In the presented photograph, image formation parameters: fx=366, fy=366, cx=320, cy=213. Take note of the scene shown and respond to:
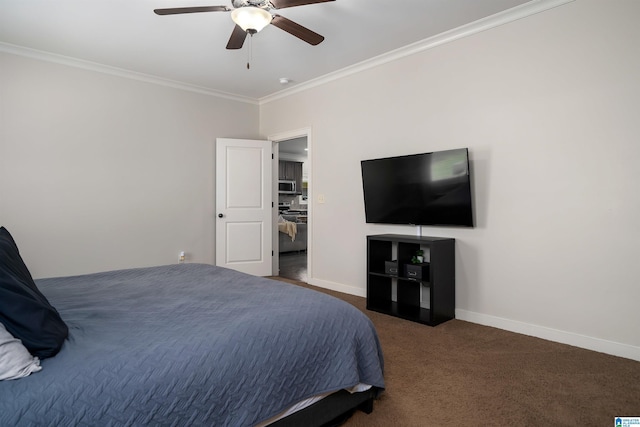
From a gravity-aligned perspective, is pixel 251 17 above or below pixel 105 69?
below

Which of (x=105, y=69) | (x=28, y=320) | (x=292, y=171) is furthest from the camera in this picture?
(x=292, y=171)

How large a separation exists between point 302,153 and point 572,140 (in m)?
8.87

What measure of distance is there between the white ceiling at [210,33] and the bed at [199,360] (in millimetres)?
2341

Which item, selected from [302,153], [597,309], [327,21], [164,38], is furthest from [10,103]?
[302,153]

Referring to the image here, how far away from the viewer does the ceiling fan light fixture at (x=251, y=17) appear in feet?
7.38

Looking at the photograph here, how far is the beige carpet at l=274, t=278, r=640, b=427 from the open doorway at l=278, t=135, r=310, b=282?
8.80 feet

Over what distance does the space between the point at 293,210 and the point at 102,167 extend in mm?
6879

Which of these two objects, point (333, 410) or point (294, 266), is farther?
point (294, 266)

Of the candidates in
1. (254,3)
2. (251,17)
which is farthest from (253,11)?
(254,3)

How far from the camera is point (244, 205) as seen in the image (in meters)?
5.34

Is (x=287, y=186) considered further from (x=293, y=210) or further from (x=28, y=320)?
(x=28, y=320)

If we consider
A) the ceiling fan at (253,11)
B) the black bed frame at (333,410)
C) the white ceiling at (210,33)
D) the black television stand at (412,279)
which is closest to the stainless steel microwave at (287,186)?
the white ceiling at (210,33)

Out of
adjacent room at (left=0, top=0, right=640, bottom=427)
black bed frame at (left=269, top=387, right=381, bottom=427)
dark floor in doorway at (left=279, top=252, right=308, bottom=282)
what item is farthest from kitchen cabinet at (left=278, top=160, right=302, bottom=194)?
black bed frame at (left=269, top=387, right=381, bottom=427)

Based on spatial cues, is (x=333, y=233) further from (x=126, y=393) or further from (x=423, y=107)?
(x=126, y=393)
